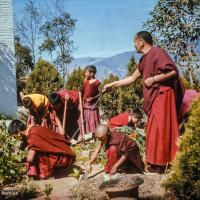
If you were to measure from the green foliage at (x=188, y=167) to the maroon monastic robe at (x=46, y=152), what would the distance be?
2.60 metres

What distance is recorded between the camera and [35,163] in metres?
7.08

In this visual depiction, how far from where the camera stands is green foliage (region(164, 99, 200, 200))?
15.8 feet

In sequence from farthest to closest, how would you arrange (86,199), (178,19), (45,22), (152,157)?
(45,22) < (178,19) < (152,157) < (86,199)

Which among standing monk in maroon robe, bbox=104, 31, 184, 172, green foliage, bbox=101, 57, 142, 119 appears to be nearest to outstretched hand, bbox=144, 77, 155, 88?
standing monk in maroon robe, bbox=104, 31, 184, 172

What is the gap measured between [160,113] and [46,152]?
6.04 ft

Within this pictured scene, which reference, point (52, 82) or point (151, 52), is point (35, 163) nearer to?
point (151, 52)

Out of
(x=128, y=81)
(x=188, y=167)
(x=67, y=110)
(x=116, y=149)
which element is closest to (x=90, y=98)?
(x=67, y=110)

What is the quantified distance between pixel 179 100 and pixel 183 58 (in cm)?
807

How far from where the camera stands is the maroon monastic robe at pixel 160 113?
666 cm

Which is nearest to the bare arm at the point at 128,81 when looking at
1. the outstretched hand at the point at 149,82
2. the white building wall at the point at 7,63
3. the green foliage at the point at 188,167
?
the outstretched hand at the point at 149,82

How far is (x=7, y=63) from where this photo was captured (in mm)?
19484

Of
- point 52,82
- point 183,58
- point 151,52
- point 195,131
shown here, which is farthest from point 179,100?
point 52,82

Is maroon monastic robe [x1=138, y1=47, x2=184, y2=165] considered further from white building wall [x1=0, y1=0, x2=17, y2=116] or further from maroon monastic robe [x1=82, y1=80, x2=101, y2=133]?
white building wall [x1=0, y1=0, x2=17, y2=116]

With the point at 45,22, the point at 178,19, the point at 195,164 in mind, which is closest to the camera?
the point at 195,164
